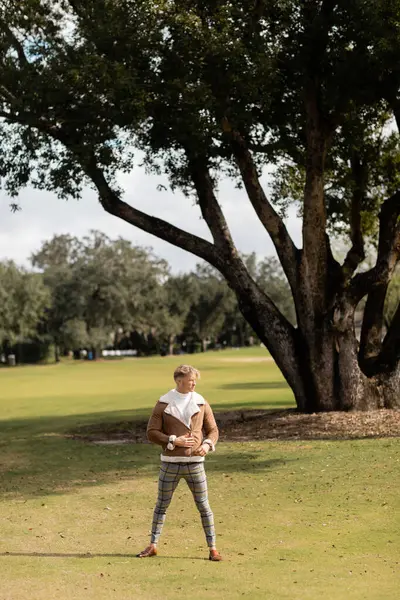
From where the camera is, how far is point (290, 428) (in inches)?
732

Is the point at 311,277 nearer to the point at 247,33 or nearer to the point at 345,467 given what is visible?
the point at 247,33

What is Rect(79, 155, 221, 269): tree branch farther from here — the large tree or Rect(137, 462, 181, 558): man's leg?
Rect(137, 462, 181, 558): man's leg

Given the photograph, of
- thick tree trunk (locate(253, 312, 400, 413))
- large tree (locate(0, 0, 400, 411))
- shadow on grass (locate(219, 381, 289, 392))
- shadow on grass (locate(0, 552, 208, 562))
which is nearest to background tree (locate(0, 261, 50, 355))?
shadow on grass (locate(219, 381, 289, 392))

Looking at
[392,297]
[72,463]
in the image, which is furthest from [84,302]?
[72,463]

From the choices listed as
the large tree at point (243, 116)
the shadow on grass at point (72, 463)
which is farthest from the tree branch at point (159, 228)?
the shadow on grass at point (72, 463)

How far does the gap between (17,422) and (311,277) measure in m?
9.17

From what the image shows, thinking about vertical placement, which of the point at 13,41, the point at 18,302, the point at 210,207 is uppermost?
the point at 13,41

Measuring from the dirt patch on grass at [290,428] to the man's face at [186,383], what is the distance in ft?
33.2

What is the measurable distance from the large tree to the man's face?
11023 millimetres

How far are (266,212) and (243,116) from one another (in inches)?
114

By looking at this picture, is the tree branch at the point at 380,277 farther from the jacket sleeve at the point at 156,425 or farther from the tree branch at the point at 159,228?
the jacket sleeve at the point at 156,425

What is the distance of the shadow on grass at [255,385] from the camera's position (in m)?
36.5

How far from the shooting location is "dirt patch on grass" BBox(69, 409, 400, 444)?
17.7 m

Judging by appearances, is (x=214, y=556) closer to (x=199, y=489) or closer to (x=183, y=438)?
(x=199, y=489)
